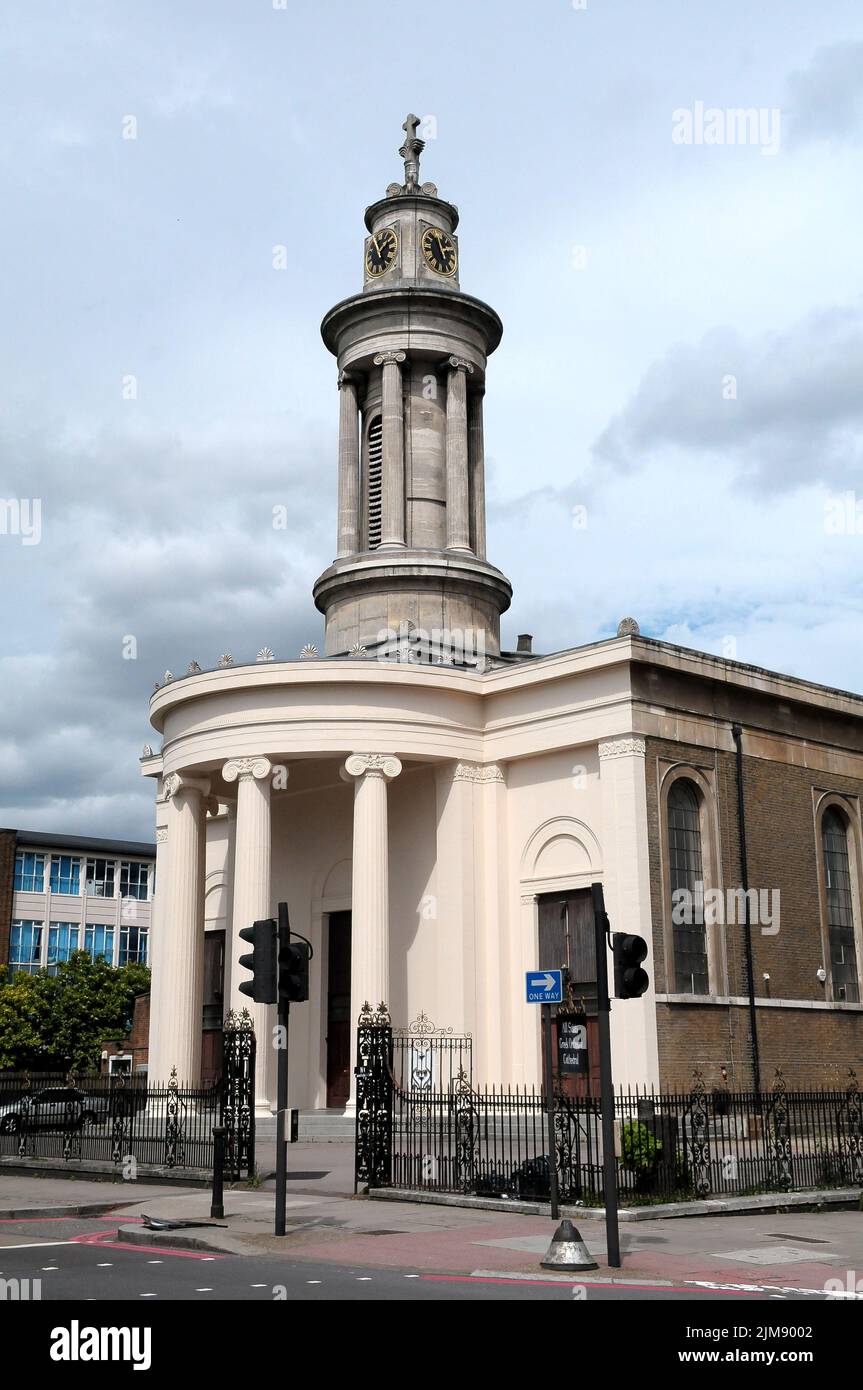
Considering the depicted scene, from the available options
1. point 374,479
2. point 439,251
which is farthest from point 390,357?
point 439,251

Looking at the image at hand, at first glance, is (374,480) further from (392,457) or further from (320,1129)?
(320,1129)

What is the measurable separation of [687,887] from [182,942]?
41.5 ft

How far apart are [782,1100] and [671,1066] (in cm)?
770

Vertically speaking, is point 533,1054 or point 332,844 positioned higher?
point 332,844

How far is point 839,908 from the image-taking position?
125ft

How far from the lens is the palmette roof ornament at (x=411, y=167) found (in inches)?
1829

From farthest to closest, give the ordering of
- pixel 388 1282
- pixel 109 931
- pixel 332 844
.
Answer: pixel 109 931 → pixel 332 844 → pixel 388 1282

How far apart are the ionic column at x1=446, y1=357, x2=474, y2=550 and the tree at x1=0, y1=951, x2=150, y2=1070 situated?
37.4 metres

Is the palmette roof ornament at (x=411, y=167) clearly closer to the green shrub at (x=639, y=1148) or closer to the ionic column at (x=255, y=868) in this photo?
the ionic column at (x=255, y=868)

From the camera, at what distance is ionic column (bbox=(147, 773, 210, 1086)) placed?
36312 millimetres

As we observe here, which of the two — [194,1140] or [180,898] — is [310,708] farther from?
[194,1140]
